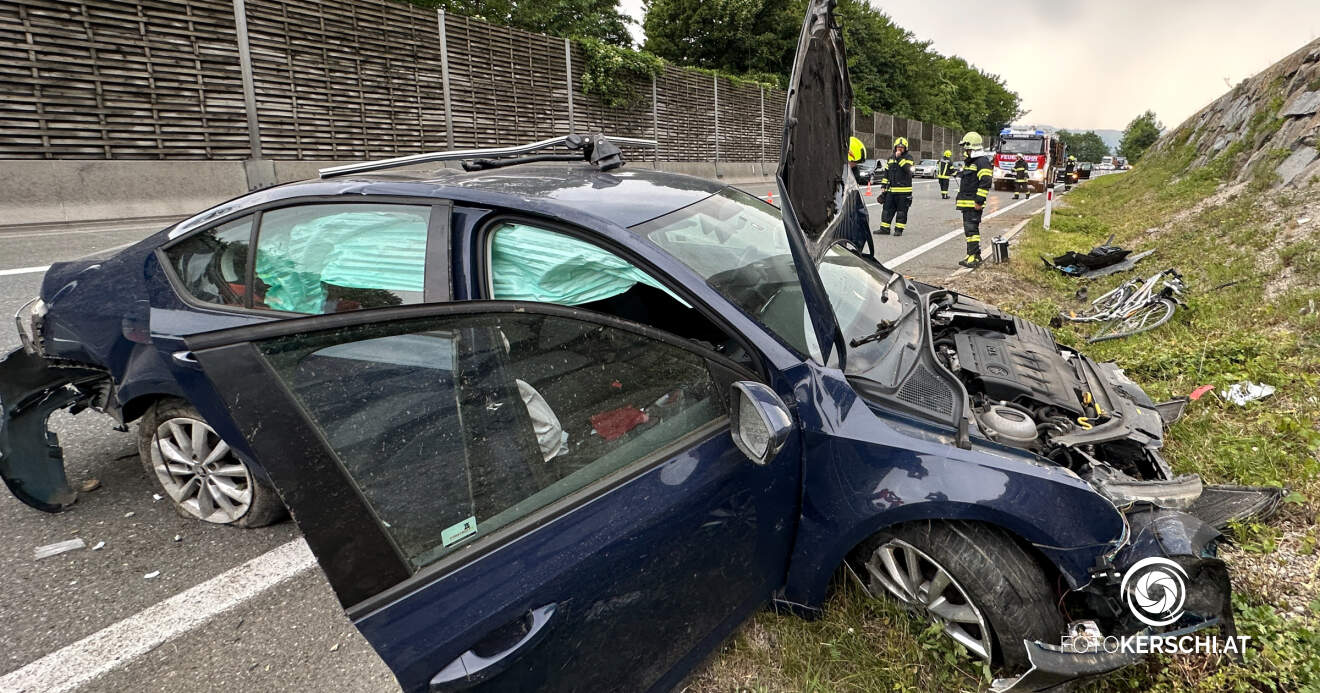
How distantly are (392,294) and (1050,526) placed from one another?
6.77ft

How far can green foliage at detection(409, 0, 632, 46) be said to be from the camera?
28.8 meters

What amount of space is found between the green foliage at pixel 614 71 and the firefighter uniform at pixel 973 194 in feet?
44.6

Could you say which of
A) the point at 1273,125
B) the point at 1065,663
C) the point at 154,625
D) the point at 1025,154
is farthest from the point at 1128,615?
the point at 1025,154

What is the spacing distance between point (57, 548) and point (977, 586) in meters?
3.36

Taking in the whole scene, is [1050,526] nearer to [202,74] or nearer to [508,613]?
[508,613]

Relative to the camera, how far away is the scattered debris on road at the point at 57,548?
2559 millimetres

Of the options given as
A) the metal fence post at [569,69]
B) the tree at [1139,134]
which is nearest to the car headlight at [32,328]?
the metal fence post at [569,69]

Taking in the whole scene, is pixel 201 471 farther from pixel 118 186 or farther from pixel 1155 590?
pixel 118 186

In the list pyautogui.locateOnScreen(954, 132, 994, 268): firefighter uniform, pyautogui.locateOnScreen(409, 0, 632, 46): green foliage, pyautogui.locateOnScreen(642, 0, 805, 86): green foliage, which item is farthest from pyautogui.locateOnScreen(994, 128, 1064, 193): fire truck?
pyautogui.locateOnScreen(409, 0, 632, 46): green foliage

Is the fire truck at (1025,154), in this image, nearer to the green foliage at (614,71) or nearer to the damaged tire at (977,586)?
the green foliage at (614,71)

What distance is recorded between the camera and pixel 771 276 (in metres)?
2.19

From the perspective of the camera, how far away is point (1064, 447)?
216 centimetres

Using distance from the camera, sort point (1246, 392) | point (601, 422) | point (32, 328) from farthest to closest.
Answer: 1. point (1246, 392)
2. point (32, 328)
3. point (601, 422)

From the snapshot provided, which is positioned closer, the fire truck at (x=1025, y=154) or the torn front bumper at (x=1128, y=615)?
the torn front bumper at (x=1128, y=615)
